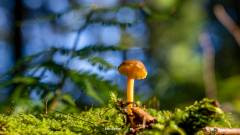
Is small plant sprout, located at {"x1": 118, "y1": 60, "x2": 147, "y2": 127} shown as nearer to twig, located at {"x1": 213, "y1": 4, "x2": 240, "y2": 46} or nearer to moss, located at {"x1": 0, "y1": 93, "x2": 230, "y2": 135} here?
moss, located at {"x1": 0, "y1": 93, "x2": 230, "y2": 135}

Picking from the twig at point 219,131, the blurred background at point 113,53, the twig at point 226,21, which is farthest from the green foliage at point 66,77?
the twig at point 226,21

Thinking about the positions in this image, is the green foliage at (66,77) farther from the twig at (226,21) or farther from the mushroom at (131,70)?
the twig at (226,21)

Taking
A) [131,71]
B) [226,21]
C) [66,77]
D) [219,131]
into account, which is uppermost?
[226,21]

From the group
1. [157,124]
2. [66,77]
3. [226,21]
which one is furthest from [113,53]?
[226,21]

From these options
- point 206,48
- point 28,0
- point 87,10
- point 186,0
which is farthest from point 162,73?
point 28,0

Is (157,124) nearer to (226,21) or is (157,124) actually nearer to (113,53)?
(113,53)

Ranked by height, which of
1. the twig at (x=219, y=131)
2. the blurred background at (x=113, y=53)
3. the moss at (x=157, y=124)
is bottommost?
the twig at (x=219, y=131)
